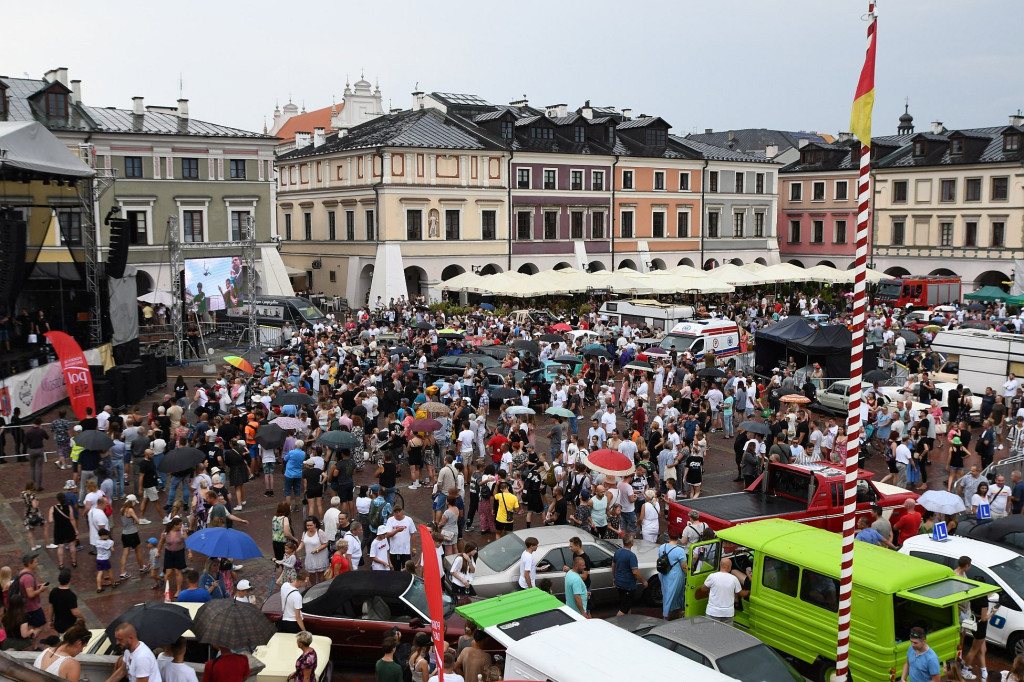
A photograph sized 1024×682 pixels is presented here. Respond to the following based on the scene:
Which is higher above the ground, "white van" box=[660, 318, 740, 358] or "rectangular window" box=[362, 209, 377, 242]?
"rectangular window" box=[362, 209, 377, 242]

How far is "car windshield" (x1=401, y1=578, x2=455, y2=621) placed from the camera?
10.9m

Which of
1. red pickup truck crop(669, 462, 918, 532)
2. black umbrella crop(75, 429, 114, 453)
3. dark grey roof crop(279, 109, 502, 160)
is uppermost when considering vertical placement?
dark grey roof crop(279, 109, 502, 160)

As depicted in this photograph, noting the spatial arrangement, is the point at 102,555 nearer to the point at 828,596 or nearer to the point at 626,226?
the point at 828,596

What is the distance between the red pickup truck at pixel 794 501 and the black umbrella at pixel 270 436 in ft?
26.1

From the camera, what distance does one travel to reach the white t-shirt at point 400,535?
43.5 feet

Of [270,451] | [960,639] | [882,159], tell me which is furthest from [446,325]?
[882,159]

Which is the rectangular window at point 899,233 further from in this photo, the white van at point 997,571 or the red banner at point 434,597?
the red banner at point 434,597

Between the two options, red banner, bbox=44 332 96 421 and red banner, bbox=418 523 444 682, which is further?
red banner, bbox=44 332 96 421

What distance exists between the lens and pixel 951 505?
46.8 feet

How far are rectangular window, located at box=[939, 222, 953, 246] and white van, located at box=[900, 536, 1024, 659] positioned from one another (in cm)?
4937

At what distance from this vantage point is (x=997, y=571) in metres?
11.8

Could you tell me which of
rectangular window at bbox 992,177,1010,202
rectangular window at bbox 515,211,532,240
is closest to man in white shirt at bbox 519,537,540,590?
rectangular window at bbox 515,211,532,240

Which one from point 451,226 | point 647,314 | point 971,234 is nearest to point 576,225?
point 451,226

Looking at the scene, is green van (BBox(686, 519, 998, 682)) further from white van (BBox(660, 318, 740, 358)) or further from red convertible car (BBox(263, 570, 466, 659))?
white van (BBox(660, 318, 740, 358))
